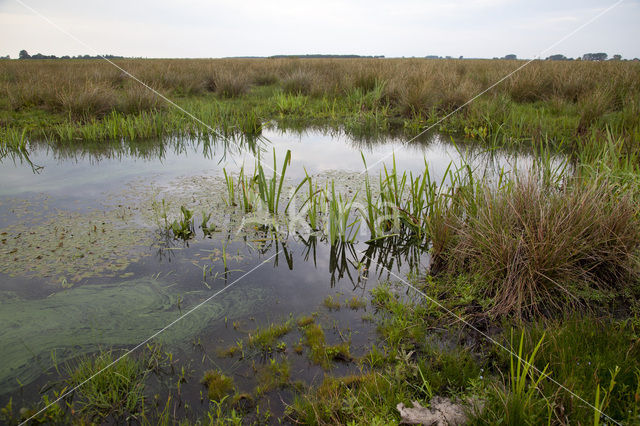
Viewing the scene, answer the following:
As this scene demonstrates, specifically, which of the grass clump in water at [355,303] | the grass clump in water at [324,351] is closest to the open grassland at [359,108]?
the grass clump in water at [355,303]

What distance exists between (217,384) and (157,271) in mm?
1291

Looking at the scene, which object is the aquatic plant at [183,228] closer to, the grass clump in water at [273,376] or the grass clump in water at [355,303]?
the grass clump in water at [355,303]

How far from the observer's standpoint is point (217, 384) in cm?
177

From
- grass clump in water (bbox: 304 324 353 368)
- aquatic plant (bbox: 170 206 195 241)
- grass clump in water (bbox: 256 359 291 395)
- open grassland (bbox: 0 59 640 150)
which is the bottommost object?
grass clump in water (bbox: 256 359 291 395)

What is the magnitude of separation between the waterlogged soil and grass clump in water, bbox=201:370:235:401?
0.16 feet

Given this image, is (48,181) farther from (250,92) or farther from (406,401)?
(250,92)

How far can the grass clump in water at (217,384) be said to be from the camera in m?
1.73

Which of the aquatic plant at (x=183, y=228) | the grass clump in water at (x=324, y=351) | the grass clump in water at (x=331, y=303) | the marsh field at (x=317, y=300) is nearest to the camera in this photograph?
the marsh field at (x=317, y=300)

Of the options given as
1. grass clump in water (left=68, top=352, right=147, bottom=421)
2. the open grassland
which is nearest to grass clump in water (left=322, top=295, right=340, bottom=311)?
grass clump in water (left=68, top=352, right=147, bottom=421)

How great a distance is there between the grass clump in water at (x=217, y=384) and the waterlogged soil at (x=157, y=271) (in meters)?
0.05

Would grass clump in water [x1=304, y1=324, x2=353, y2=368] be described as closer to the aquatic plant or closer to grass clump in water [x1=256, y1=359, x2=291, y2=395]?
grass clump in water [x1=256, y1=359, x2=291, y2=395]

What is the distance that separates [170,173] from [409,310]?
12.1 feet

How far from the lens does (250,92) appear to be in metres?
10.4

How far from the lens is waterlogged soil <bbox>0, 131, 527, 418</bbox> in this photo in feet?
6.80
